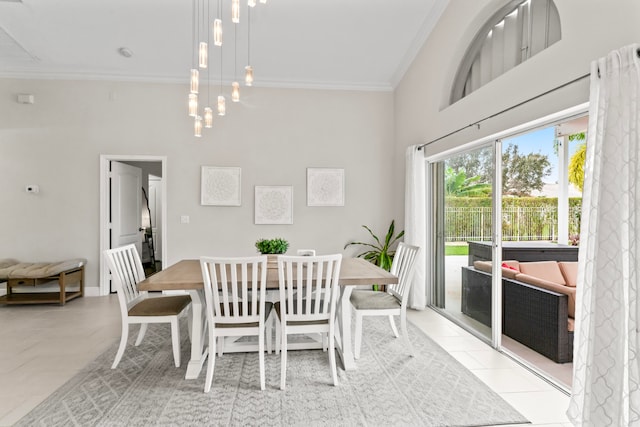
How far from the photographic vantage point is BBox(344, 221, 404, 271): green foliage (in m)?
4.97

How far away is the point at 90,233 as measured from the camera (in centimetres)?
493

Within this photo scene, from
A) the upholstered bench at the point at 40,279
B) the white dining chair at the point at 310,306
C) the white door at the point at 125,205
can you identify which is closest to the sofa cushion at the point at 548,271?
the white dining chair at the point at 310,306

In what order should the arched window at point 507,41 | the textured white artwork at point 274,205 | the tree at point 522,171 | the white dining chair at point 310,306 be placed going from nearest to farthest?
the white dining chair at point 310,306
the arched window at point 507,41
the tree at point 522,171
the textured white artwork at point 274,205

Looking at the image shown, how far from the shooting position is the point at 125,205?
5445 millimetres

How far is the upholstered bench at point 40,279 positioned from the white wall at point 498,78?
4.77 m

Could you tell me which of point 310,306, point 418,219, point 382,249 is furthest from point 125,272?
point 382,249

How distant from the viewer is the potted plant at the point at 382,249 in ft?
16.3

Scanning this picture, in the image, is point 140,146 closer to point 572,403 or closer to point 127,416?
point 127,416

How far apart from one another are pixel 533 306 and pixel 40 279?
Answer: 5.62 meters

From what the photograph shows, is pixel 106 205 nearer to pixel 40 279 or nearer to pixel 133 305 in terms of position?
pixel 40 279

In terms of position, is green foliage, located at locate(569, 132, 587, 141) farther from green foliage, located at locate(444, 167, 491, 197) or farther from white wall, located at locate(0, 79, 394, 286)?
white wall, located at locate(0, 79, 394, 286)

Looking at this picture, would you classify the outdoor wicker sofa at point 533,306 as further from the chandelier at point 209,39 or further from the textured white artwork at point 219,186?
the textured white artwork at point 219,186

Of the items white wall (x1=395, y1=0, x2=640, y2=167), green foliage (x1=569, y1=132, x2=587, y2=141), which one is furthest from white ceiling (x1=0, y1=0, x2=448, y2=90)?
green foliage (x1=569, y1=132, x2=587, y2=141)

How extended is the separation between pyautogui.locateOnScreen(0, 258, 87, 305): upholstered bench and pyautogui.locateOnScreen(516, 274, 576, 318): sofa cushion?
17.5 feet
